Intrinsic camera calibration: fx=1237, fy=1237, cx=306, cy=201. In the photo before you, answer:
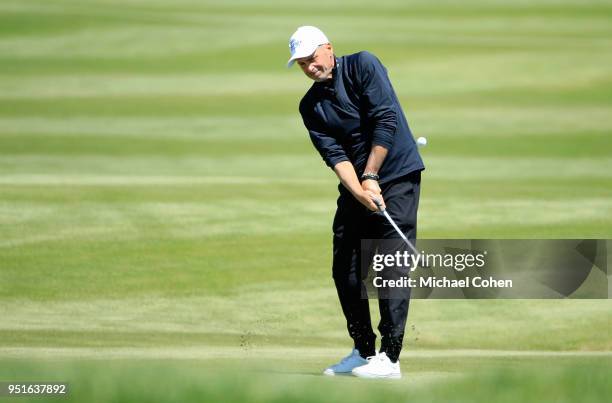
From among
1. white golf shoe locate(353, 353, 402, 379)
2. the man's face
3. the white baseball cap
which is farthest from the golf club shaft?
the white baseball cap

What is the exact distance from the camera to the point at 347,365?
5.99 metres

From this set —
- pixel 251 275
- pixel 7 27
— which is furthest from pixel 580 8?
pixel 251 275

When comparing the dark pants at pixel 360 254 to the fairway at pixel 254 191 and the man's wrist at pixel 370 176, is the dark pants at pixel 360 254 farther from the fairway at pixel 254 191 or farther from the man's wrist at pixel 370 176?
the fairway at pixel 254 191

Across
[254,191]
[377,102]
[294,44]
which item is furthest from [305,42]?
[254,191]

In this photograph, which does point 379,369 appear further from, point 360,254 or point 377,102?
point 377,102

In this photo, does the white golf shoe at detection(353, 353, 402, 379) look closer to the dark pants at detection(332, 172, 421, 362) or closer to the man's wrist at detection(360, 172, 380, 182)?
the dark pants at detection(332, 172, 421, 362)

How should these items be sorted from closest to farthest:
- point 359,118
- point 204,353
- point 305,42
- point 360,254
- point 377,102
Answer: point 305,42 → point 377,102 → point 359,118 → point 360,254 → point 204,353

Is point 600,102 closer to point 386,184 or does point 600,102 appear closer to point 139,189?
point 139,189

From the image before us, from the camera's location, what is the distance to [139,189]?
41.9ft

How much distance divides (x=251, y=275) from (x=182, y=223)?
1.70 metres

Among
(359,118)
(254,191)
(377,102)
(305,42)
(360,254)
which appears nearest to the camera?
(305,42)

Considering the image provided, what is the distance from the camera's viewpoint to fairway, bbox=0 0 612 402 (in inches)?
240

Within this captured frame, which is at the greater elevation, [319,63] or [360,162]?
[319,63]

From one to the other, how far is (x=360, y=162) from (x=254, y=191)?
6.91 m
